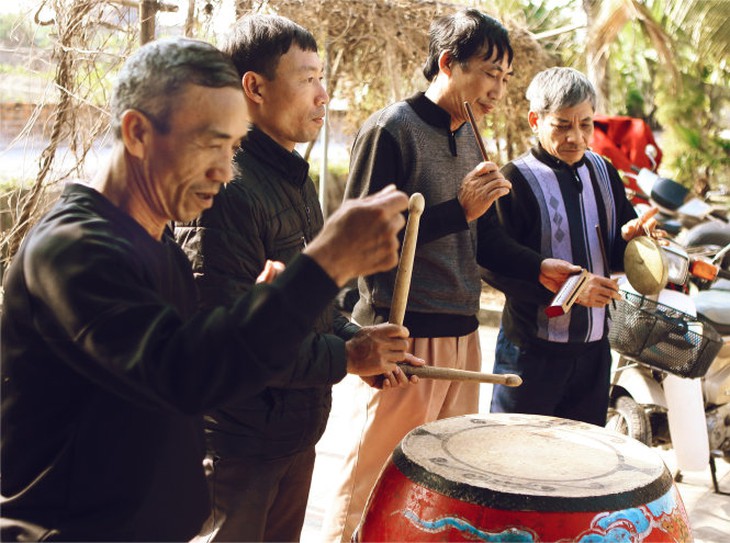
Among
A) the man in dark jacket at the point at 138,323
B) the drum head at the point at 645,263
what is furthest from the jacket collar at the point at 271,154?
the drum head at the point at 645,263

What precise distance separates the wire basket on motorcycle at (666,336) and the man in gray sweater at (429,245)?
1056 millimetres

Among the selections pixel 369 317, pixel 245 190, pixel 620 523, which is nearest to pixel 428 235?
pixel 369 317

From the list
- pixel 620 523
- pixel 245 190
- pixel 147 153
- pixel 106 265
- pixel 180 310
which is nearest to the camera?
pixel 106 265

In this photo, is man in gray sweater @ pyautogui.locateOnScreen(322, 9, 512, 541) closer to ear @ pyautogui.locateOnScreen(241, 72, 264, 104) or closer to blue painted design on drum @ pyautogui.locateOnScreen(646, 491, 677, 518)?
ear @ pyautogui.locateOnScreen(241, 72, 264, 104)

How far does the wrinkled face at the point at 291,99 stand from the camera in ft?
6.49

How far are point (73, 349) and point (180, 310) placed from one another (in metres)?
0.24

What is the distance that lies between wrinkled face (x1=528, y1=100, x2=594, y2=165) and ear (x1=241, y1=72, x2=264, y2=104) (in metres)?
1.20

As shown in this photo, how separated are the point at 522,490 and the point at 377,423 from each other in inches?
36.9

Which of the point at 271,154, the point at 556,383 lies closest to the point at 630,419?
the point at 556,383

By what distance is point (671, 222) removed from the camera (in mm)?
5078

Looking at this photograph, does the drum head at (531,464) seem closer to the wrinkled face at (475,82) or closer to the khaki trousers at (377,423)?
the khaki trousers at (377,423)

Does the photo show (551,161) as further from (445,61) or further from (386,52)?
(386,52)

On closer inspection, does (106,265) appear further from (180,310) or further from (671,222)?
(671,222)

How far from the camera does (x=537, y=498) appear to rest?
5.41ft
